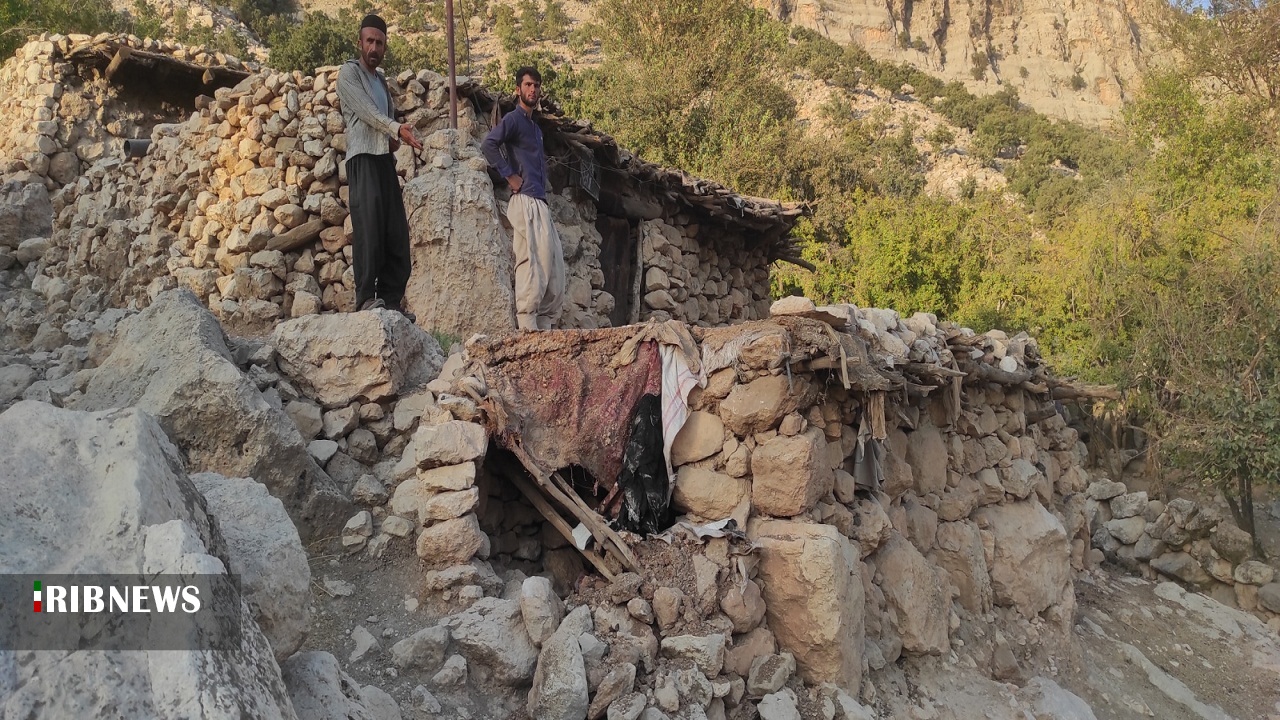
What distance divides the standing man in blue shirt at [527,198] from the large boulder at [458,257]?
22 centimetres

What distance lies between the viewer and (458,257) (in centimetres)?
539

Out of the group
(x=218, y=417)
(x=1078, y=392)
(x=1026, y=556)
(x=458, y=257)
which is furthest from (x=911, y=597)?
(x=1078, y=392)

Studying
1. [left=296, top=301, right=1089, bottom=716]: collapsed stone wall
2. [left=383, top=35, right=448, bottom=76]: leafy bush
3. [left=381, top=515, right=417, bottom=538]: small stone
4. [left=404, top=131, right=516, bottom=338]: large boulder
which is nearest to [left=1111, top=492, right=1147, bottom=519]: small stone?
[left=296, top=301, right=1089, bottom=716]: collapsed stone wall

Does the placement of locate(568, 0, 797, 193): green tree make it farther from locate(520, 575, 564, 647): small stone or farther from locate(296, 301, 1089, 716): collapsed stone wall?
locate(520, 575, 564, 647): small stone

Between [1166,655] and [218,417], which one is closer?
[218,417]

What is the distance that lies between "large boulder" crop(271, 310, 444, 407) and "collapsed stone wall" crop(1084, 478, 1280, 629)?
6907 mm

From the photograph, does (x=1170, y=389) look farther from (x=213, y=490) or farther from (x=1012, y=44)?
(x=1012, y=44)

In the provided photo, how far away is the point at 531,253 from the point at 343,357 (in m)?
1.55

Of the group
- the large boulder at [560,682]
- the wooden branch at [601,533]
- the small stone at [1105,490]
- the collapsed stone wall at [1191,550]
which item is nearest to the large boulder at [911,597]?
the wooden branch at [601,533]

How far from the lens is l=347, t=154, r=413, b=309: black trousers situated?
492 cm

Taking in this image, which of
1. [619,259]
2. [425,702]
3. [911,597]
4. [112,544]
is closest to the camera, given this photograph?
[112,544]

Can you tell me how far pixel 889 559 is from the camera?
438 cm

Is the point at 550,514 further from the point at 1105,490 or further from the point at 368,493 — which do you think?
the point at 1105,490

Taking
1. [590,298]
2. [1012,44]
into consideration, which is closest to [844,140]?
[590,298]
